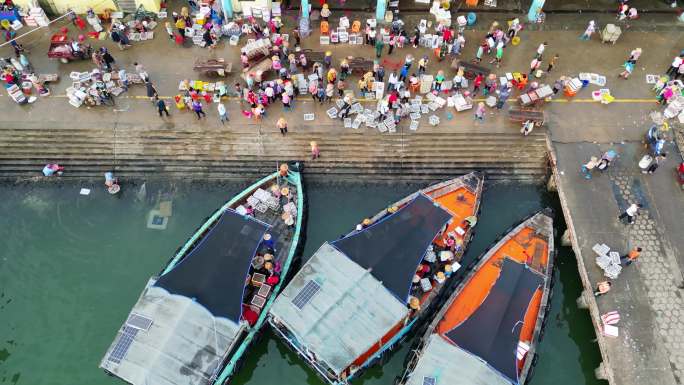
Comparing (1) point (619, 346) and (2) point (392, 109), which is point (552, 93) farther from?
(1) point (619, 346)

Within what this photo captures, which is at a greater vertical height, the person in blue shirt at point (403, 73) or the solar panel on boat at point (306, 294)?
the person in blue shirt at point (403, 73)

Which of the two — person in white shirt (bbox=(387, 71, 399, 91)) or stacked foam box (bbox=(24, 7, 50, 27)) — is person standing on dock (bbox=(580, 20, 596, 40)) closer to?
person in white shirt (bbox=(387, 71, 399, 91))

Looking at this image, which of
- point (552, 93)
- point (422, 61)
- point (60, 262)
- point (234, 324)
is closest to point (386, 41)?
point (422, 61)

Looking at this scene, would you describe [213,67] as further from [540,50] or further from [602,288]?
[602,288]

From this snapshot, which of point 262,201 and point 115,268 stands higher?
point 262,201

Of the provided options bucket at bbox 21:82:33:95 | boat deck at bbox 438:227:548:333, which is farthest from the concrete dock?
boat deck at bbox 438:227:548:333

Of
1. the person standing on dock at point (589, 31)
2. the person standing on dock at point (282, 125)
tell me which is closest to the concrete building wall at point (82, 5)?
the person standing on dock at point (282, 125)

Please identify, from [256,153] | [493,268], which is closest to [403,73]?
[256,153]

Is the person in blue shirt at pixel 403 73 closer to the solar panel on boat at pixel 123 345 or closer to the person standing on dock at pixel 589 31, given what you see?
the person standing on dock at pixel 589 31
